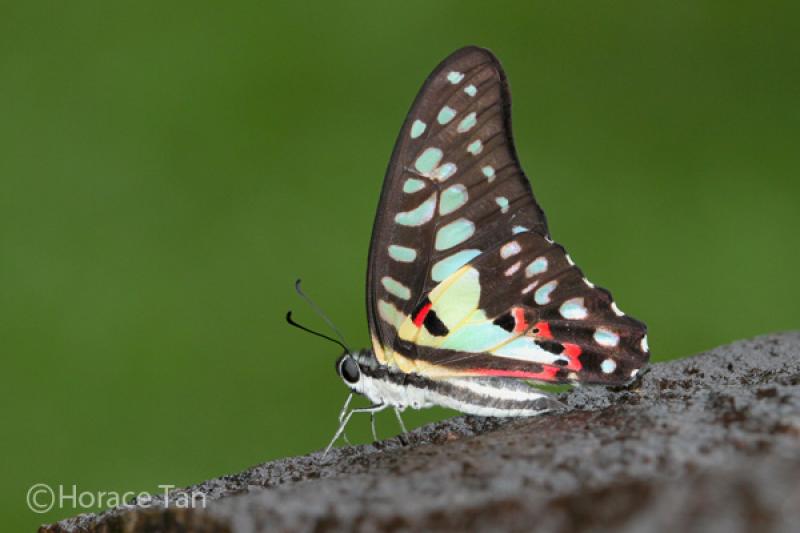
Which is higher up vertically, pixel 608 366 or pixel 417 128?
pixel 417 128

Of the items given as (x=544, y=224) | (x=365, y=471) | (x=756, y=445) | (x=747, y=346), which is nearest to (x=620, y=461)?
(x=756, y=445)

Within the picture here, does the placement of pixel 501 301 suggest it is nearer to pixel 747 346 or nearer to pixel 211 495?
pixel 747 346

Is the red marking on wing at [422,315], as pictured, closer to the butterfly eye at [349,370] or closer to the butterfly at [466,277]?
the butterfly at [466,277]

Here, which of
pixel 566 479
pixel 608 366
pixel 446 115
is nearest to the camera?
pixel 566 479

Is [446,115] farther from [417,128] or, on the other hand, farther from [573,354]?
[573,354]

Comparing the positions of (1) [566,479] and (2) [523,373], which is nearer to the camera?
(1) [566,479]

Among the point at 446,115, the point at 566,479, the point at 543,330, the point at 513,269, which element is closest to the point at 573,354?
the point at 543,330
